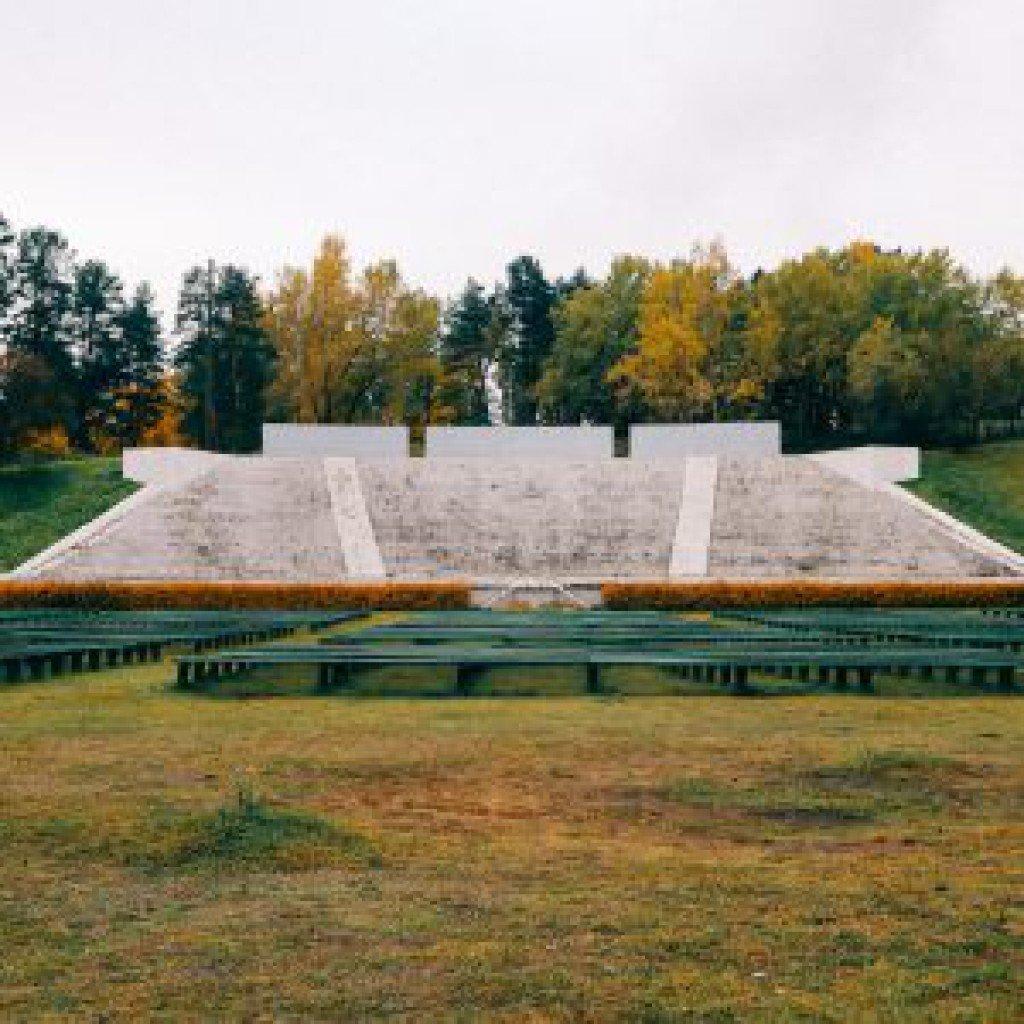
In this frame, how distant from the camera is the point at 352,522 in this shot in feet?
138

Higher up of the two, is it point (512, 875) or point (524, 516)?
point (524, 516)

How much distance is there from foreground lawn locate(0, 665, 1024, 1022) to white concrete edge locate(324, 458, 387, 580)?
2767cm

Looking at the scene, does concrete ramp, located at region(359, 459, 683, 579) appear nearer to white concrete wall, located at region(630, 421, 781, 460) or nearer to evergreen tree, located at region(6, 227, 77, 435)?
white concrete wall, located at region(630, 421, 781, 460)

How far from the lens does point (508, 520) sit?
43.1 metres

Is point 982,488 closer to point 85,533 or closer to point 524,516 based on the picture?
point 524,516

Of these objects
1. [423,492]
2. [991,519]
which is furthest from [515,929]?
[991,519]

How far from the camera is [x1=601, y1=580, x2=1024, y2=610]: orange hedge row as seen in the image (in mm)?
31172

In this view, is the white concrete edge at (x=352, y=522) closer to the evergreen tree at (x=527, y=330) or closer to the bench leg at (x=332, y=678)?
the bench leg at (x=332, y=678)

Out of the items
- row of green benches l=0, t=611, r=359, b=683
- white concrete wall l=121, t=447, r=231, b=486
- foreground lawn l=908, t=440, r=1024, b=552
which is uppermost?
white concrete wall l=121, t=447, r=231, b=486

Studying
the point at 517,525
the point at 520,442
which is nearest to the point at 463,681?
the point at 517,525

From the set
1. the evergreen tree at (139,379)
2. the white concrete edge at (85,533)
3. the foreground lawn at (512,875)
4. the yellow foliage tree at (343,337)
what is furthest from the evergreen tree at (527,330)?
the foreground lawn at (512,875)

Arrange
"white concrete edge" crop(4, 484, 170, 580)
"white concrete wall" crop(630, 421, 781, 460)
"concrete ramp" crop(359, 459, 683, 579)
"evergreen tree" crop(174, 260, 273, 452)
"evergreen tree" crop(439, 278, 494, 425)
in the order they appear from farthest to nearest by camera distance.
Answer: "evergreen tree" crop(439, 278, 494, 425), "evergreen tree" crop(174, 260, 273, 452), "white concrete wall" crop(630, 421, 781, 460), "concrete ramp" crop(359, 459, 683, 579), "white concrete edge" crop(4, 484, 170, 580)

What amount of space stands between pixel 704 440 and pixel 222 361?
30.9m

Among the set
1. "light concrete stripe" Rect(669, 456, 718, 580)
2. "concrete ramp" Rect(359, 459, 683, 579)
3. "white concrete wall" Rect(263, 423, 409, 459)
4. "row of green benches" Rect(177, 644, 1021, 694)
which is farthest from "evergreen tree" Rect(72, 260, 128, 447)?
"row of green benches" Rect(177, 644, 1021, 694)
